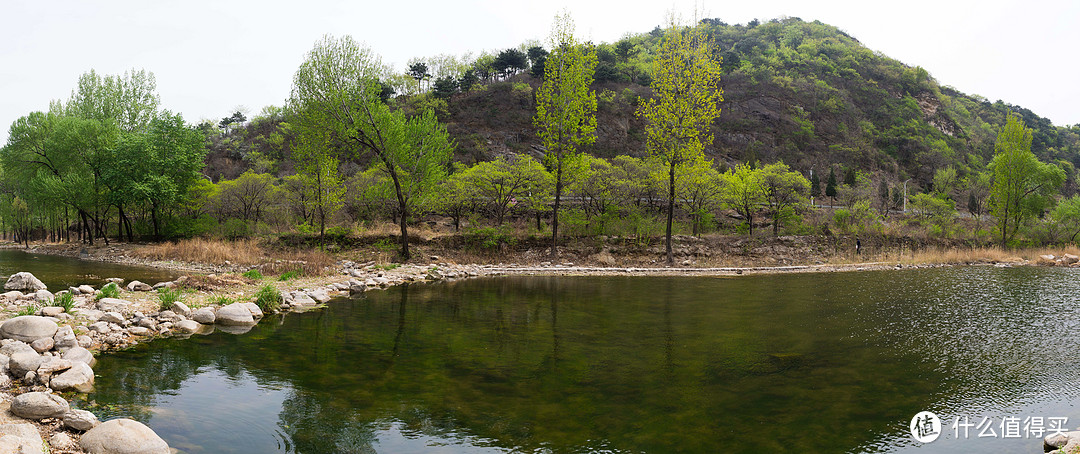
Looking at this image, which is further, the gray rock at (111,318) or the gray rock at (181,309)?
the gray rock at (181,309)

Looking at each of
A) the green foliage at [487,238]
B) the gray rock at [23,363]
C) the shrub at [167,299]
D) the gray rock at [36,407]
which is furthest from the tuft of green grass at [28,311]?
the green foliage at [487,238]

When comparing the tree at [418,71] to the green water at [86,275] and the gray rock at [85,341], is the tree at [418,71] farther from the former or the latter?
the gray rock at [85,341]

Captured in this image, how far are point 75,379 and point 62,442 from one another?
2.74m

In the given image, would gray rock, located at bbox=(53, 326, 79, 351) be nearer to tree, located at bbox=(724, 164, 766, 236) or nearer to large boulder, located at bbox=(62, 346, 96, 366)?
large boulder, located at bbox=(62, 346, 96, 366)

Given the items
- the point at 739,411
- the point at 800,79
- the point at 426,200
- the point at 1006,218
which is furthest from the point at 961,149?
the point at 739,411

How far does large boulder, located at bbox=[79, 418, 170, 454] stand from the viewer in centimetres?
510

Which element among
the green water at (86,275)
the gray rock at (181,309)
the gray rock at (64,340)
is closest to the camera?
the gray rock at (64,340)

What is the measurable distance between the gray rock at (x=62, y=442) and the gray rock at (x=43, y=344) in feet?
14.1

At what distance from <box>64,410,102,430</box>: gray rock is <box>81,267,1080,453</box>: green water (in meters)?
0.61

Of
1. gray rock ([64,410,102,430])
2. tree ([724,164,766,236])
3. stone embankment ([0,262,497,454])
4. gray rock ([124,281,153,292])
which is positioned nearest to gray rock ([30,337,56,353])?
stone embankment ([0,262,497,454])

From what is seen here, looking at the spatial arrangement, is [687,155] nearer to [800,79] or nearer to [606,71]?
[606,71]

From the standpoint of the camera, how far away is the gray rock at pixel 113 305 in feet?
38.0

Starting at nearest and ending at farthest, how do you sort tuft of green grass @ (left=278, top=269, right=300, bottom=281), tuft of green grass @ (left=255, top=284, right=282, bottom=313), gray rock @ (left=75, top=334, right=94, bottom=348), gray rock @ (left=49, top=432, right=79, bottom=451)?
gray rock @ (left=49, top=432, right=79, bottom=451), gray rock @ (left=75, top=334, right=94, bottom=348), tuft of green grass @ (left=255, top=284, right=282, bottom=313), tuft of green grass @ (left=278, top=269, right=300, bottom=281)

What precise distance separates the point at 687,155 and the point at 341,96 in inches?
720
